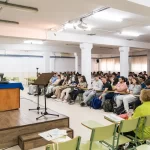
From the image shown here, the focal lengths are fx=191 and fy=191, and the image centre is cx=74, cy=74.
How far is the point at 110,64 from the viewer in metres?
16.4

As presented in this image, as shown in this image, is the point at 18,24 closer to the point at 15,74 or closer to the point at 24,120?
the point at 24,120

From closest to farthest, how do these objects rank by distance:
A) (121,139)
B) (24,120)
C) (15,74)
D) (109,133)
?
(109,133), (121,139), (24,120), (15,74)

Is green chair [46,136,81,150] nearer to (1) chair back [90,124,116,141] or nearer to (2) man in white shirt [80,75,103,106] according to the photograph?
(1) chair back [90,124,116,141]

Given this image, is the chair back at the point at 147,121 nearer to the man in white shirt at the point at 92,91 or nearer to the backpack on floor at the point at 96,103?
the backpack on floor at the point at 96,103

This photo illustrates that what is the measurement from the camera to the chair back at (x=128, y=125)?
8.00ft

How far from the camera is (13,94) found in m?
5.10

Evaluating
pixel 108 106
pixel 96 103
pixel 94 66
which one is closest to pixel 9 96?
pixel 96 103

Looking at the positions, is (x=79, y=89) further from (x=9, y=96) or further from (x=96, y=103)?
(x=9, y=96)

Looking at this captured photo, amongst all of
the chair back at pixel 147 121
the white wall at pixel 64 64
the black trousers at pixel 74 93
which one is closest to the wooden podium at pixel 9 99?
the black trousers at pixel 74 93

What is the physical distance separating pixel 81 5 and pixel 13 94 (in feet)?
9.41

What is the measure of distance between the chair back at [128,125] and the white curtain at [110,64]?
43.7ft

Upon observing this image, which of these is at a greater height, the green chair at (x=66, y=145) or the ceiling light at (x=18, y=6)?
the ceiling light at (x=18, y=6)

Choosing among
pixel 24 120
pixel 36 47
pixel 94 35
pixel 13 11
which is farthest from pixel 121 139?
pixel 36 47

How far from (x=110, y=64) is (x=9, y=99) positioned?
12.5 metres
